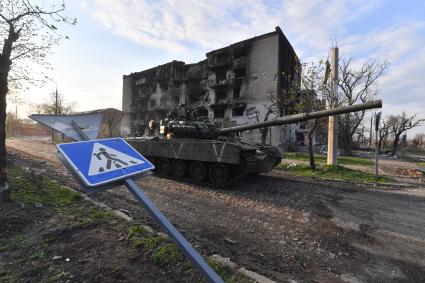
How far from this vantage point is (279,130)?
32375mm

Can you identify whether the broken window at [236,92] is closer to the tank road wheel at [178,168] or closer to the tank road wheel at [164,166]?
the tank road wheel at [164,166]

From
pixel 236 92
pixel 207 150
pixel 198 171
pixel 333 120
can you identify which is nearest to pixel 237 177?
pixel 207 150

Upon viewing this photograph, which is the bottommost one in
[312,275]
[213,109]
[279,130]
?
[312,275]

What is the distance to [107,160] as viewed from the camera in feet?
8.07

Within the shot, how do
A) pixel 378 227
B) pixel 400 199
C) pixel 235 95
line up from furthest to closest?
pixel 235 95 → pixel 400 199 → pixel 378 227

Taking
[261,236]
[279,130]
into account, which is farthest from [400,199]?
[279,130]

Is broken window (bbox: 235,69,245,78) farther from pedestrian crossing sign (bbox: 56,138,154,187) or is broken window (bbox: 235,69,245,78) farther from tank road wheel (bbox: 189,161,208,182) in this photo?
pedestrian crossing sign (bbox: 56,138,154,187)

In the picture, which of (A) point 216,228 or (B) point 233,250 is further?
(A) point 216,228

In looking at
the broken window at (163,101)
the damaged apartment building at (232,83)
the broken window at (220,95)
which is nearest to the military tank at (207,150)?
the damaged apartment building at (232,83)

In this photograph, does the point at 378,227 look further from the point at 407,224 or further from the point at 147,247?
the point at 147,247

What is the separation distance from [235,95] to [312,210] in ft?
100

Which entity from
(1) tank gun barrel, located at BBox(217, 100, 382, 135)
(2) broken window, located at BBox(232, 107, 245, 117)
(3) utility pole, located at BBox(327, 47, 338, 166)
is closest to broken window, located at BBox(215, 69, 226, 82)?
(2) broken window, located at BBox(232, 107, 245, 117)

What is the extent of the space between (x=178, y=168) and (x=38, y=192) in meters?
4.50

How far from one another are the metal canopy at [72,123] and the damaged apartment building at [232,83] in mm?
23283
